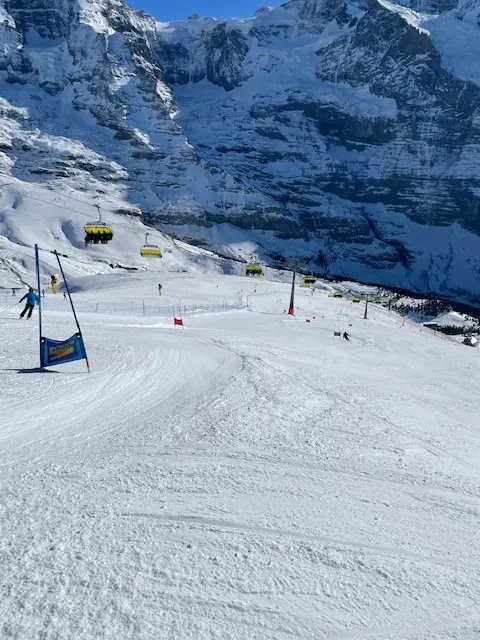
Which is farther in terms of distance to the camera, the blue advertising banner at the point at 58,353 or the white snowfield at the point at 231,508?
the blue advertising banner at the point at 58,353

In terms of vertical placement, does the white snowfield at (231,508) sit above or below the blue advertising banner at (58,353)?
above

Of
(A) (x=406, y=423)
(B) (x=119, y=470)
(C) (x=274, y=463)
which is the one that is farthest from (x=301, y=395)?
(B) (x=119, y=470)

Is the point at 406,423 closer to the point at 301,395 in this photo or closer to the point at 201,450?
the point at 301,395

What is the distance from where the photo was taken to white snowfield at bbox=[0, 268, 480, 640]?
13.4 ft

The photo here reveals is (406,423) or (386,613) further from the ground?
(386,613)

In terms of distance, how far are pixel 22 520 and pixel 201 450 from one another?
8.98 ft

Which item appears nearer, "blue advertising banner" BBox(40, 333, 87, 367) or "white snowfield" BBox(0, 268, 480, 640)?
"white snowfield" BBox(0, 268, 480, 640)

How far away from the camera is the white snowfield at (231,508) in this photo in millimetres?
4070

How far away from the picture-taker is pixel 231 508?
5672 millimetres

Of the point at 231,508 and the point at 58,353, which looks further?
the point at 58,353

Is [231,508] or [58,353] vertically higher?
[231,508]

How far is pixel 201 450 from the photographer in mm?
7359

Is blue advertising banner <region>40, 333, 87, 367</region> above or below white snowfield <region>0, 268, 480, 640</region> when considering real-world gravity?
below

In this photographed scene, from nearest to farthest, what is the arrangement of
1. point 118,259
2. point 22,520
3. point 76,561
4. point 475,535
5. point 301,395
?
point 76,561 → point 22,520 → point 475,535 → point 301,395 → point 118,259
